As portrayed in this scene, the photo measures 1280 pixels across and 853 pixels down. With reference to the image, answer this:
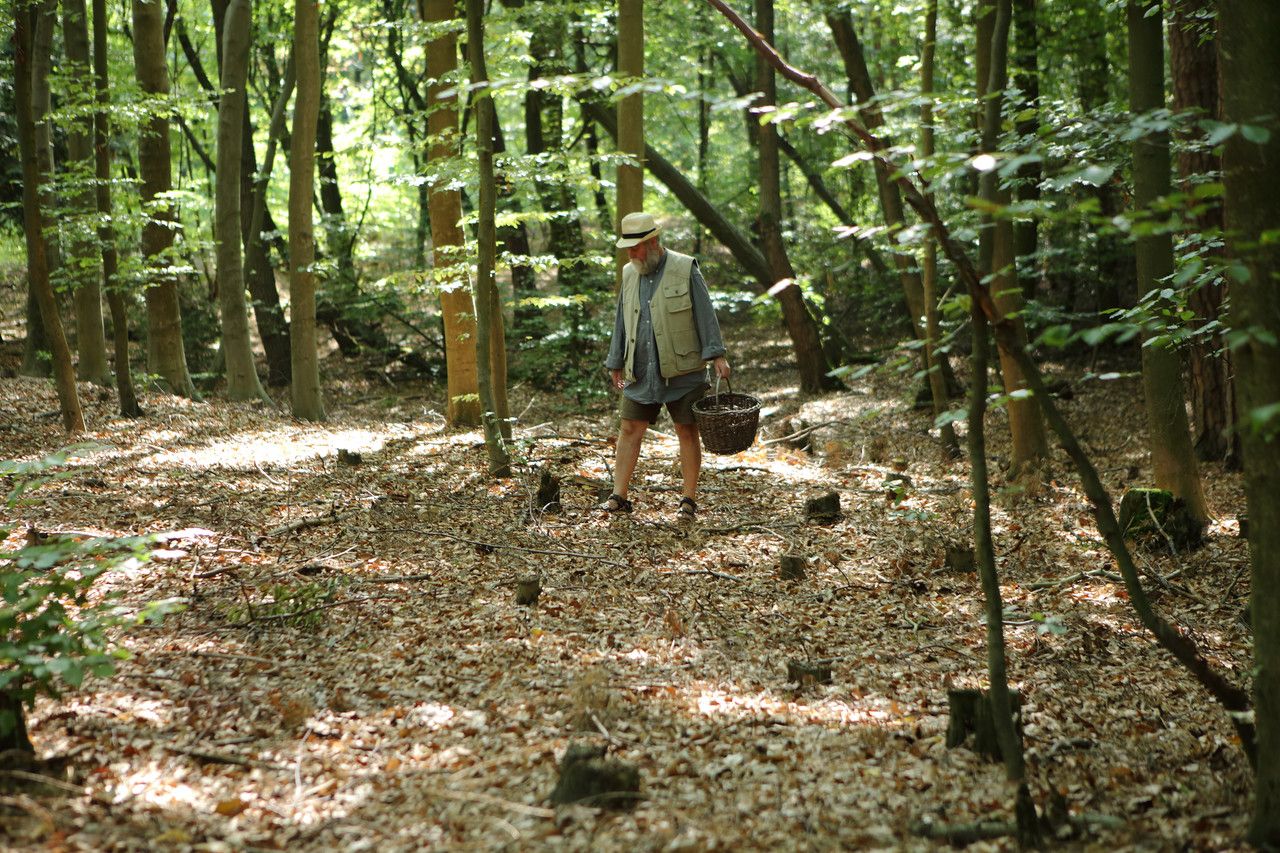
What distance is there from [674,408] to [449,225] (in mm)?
3608

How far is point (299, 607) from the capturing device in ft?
15.8

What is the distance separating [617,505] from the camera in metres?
6.98

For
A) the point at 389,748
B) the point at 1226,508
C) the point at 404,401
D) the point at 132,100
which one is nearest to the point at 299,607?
the point at 389,748

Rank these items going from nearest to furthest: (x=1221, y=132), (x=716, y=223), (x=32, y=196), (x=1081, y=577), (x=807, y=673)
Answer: (x=1221, y=132) < (x=807, y=673) < (x=1081, y=577) < (x=32, y=196) < (x=716, y=223)

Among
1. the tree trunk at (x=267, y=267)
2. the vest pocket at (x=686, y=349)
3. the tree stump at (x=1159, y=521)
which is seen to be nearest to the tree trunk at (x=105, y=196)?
the tree trunk at (x=267, y=267)

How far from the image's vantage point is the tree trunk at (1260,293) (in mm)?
2635

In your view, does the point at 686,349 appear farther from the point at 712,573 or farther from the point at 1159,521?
the point at 1159,521

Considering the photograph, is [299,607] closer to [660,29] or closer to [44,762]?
[44,762]

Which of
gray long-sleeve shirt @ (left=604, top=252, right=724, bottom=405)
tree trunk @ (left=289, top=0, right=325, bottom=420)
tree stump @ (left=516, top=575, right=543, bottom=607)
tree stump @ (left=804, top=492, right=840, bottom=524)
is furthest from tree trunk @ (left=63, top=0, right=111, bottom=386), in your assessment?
tree stump @ (left=804, top=492, right=840, bottom=524)

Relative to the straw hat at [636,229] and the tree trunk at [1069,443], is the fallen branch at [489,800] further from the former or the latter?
the straw hat at [636,229]

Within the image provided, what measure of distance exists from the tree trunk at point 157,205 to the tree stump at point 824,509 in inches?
298

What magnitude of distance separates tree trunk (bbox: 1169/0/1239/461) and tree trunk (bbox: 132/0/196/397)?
9.73 m

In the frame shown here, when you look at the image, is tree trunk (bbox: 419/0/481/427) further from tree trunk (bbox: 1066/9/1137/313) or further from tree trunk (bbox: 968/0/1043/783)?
tree trunk (bbox: 1066/9/1137/313)

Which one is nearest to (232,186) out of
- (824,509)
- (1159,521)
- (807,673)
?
(824,509)
